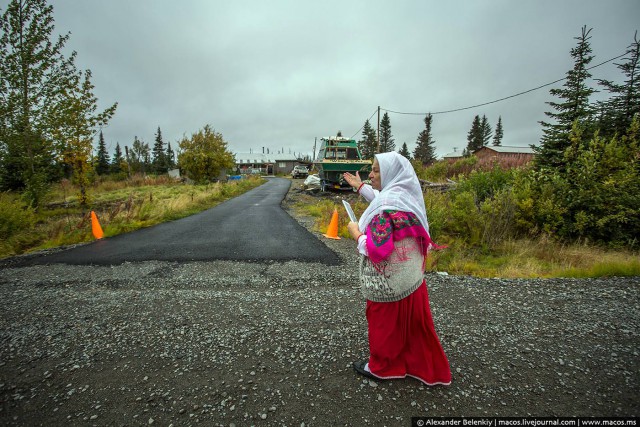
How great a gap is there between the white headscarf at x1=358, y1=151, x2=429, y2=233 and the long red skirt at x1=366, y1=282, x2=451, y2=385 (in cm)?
67

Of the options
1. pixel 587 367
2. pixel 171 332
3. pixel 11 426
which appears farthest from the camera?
pixel 171 332

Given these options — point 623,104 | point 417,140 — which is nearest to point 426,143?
point 417,140

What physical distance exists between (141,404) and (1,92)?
600 inches

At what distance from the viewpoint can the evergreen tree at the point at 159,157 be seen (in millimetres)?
53597

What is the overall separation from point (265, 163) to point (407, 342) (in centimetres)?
8966

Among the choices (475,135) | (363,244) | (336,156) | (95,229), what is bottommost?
(95,229)

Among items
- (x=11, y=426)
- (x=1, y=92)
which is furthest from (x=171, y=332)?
(x=1, y=92)

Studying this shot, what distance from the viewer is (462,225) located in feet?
23.7

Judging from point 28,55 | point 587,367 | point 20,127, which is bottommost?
point 587,367

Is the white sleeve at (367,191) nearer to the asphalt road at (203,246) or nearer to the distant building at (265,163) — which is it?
the asphalt road at (203,246)

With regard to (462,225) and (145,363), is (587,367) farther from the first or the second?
(462,225)

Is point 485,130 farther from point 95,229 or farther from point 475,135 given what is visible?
point 95,229

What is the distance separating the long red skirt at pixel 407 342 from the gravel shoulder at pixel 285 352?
116 millimetres

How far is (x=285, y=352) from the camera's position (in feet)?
9.03
